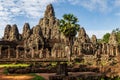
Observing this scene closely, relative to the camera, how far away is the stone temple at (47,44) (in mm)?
64919

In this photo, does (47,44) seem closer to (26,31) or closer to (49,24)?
(26,31)

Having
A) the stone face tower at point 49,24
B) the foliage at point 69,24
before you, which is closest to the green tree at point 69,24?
the foliage at point 69,24

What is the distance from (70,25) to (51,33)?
33.9 meters

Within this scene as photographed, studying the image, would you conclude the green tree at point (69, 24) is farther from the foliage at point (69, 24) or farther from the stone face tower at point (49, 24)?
the stone face tower at point (49, 24)

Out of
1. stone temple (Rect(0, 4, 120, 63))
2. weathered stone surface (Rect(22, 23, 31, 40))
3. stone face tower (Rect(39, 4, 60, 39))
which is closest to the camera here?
stone temple (Rect(0, 4, 120, 63))

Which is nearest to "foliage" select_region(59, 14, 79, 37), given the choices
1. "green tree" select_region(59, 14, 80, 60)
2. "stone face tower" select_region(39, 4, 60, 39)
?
"green tree" select_region(59, 14, 80, 60)

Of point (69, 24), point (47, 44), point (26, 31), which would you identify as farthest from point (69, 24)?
point (26, 31)

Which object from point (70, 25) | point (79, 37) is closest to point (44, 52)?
point (70, 25)

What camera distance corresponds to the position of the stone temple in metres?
64.9

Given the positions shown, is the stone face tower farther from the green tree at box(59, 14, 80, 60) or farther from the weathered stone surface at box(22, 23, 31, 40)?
the green tree at box(59, 14, 80, 60)

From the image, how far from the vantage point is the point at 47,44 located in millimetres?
78688

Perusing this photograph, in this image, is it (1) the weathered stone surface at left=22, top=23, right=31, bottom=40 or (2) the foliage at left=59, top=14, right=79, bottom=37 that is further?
(1) the weathered stone surface at left=22, top=23, right=31, bottom=40

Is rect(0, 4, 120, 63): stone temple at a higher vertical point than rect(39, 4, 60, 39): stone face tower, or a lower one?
lower

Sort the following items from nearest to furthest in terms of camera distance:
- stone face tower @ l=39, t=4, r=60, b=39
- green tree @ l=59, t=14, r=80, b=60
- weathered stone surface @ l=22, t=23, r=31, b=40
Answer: green tree @ l=59, t=14, r=80, b=60 → weathered stone surface @ l=22, t=23, r=31, b=40 → stone face tower @ l=39, t=4, r=60, b=39
